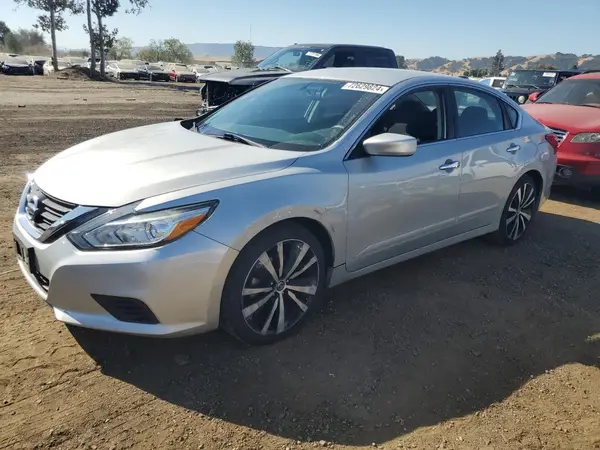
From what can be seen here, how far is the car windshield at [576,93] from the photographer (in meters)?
8.27

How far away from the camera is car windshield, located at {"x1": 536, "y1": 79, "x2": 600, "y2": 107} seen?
8.27 m

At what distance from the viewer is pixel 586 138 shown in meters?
7.01

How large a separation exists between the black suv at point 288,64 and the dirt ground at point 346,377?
18.9 ft

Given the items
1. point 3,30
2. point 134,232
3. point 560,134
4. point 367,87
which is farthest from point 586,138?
point 3,30

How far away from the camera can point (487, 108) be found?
15.7ft

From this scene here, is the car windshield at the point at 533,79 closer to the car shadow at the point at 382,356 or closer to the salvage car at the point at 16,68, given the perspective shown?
the car shadow at the point at 382,356

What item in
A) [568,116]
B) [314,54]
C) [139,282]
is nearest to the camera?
[139,282]

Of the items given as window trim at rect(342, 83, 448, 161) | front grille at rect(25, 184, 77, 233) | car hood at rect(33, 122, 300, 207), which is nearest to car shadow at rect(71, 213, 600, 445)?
front grille at rect(25, 184, 77, 233)

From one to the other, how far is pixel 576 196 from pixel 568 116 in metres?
1.18

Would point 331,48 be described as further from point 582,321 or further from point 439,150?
point 582,321

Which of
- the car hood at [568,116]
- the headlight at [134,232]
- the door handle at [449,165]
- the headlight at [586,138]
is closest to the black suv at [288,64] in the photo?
the car hood at [568,116]

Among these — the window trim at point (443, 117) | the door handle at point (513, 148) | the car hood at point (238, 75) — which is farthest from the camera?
the car hood at point (238, 75)

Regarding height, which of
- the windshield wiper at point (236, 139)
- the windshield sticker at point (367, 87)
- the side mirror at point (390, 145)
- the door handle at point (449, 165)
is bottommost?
the door handle at point (449, 165)

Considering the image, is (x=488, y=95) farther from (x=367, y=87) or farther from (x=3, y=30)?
(x=3, y=30)
